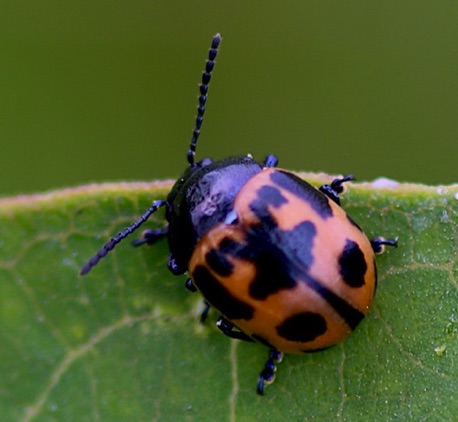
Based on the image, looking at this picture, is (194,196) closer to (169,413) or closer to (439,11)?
(169,413)

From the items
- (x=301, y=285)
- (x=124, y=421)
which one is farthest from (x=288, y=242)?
(x=124, y=421)

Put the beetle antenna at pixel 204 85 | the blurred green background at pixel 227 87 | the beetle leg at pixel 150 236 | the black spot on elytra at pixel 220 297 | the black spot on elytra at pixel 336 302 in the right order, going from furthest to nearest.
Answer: the blurred green background at pixel 227 87
the beetle antenna at pixel 204 85
the beetle leg at pixel 150 236
the black spot on elytra at pixel 220 297
the black spot on elytra at pixel 336 302

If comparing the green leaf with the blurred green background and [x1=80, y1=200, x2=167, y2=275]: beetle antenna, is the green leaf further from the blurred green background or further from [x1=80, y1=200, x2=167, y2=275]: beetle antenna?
the blurred green background

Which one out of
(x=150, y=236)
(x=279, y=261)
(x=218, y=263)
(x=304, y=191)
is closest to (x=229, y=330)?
(x=218, y=263)

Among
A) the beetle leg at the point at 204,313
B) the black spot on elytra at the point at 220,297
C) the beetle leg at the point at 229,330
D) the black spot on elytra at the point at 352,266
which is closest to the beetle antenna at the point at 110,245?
the black spot on elytra at the point at 220,297

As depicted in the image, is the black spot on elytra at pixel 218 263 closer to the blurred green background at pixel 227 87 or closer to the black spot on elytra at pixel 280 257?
the black spot on elytra at pixel 280 257

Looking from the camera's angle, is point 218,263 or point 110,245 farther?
point 110,245

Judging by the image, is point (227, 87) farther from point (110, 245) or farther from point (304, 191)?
point (110, 245)
